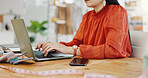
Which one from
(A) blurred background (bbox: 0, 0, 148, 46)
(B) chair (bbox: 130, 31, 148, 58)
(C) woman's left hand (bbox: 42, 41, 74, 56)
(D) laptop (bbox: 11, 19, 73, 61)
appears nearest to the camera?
(D) laptop (bbox: 11, 19, 73, 61)

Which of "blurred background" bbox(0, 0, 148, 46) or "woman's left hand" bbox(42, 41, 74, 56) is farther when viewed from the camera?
"blurred background" bbox(0, 0, 148, 46)

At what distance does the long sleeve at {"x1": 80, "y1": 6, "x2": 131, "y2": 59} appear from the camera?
112 centimetres

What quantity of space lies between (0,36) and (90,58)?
13.2 feet

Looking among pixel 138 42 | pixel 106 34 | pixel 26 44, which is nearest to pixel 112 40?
pixel 106 34

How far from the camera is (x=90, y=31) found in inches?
61.4

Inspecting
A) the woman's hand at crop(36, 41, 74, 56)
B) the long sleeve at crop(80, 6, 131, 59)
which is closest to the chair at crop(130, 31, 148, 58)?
the long sleeve at crop(80, 6, 131, 59)

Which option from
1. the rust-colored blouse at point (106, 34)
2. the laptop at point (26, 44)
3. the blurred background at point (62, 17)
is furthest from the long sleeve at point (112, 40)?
the blurred background at point (62, 17)

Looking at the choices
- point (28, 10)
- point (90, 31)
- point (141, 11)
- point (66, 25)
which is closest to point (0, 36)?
point (28, 10)

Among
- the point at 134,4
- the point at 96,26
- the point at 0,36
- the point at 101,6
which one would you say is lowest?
the point at 0,36

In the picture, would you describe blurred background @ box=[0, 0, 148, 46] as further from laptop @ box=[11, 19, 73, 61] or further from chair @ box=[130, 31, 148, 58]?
laptop @ box=[11, 19, 73, 61]

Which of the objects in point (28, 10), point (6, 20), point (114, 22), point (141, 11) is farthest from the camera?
point (28, 10)

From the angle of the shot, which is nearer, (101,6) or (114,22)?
(114,22)

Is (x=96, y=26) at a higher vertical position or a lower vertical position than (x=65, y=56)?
higher

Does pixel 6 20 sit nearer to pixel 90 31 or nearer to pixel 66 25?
pixel 66 25
